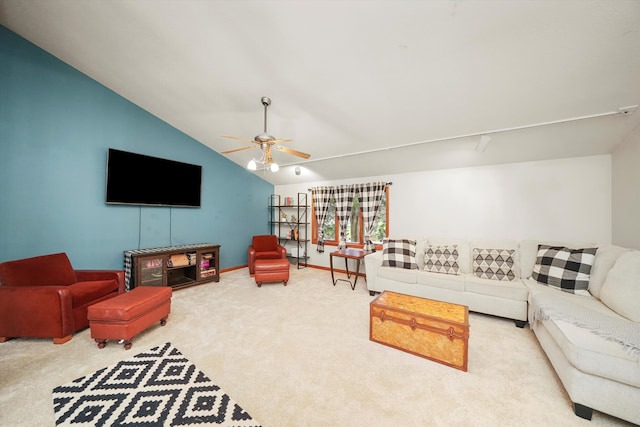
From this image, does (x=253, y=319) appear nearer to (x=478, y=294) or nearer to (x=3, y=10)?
(x=478, y=294)

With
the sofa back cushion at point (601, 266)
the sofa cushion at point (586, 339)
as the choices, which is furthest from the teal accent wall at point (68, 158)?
the sofa back cushion at point (601, 266)

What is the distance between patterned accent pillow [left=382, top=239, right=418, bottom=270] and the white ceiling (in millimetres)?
1566

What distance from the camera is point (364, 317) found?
A: 282cm

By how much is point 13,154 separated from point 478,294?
578cm

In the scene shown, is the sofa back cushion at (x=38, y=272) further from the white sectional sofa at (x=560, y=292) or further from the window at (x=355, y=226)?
the window at (x=355, y=226)

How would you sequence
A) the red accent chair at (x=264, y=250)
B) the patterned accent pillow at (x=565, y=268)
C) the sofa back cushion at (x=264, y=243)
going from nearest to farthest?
1. the patterned accent pillow at (x=565, y=268)
2. the red accent chair at (x=264, y=250)
3. the sofa back cushion at (x=264, y=243)

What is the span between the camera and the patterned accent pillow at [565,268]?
247cm

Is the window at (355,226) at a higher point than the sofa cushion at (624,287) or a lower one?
higher

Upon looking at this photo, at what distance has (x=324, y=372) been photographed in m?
1.83

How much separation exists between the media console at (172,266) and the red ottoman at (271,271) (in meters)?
0.91

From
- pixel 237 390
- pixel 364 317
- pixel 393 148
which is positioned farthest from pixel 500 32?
pixel 237 390

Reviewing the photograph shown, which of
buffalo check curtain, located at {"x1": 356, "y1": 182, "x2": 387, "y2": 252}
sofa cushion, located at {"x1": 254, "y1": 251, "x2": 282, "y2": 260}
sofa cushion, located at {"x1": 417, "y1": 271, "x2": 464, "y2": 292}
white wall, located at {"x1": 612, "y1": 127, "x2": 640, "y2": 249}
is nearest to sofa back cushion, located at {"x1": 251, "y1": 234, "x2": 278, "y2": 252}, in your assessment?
sofa cushion, located at {"x1": 254, "y1": 251, "x2": 282, "y2": 260}

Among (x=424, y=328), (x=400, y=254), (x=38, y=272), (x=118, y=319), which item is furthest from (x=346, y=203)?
(x=38, y=272)

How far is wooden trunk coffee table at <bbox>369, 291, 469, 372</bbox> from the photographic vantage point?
1.92 meters
